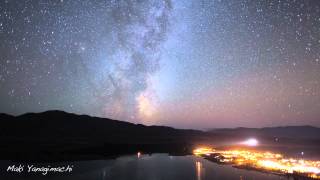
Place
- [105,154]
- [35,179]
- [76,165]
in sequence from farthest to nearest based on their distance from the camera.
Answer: [105,154]
[76,165]
[35,179]

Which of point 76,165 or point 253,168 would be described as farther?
point 253,168

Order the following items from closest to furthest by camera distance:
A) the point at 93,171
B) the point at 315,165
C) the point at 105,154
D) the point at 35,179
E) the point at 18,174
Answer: the point at 35,179 < the point at 18,174 < the point at 93,171 < the point at 315,165 < the point at 105,154

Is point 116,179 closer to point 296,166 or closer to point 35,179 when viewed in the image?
point 35,179

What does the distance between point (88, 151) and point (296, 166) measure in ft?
236

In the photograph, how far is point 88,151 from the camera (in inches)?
4624

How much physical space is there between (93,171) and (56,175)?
34.3 feet

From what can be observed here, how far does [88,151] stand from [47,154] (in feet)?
62.7

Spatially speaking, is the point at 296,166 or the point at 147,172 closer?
the point at 147,172

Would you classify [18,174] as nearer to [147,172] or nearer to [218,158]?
[147,172]

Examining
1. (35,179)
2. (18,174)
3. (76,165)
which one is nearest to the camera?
(35,179)

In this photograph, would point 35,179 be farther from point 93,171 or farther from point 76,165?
point 76,165

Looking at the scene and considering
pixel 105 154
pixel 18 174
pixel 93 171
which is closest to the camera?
pixel 18 174

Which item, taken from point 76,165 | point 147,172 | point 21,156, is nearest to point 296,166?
point 147,172

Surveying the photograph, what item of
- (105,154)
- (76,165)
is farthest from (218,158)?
(76,165)
